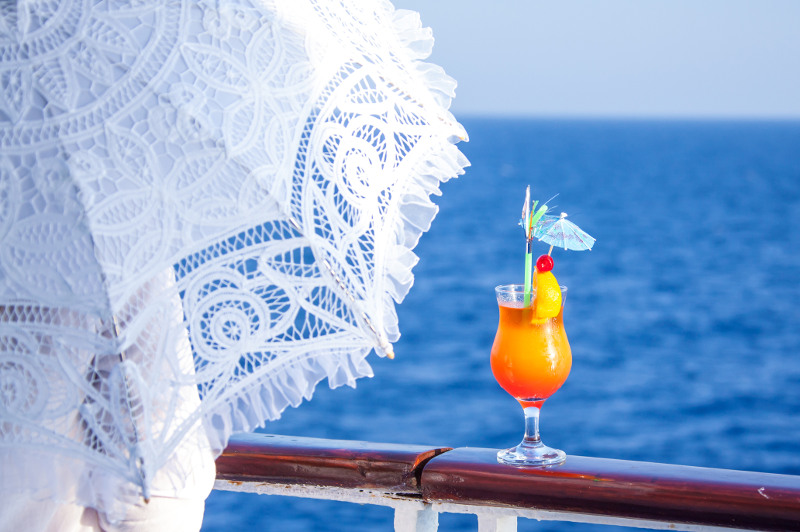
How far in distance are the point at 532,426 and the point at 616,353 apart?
61.2 feet

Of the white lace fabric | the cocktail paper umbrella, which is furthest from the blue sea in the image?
the white lace fabric

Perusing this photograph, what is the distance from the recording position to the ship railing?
1307 mm

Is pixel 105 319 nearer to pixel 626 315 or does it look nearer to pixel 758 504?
pixel 758 504

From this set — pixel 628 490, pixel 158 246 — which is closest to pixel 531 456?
pixel 628 490

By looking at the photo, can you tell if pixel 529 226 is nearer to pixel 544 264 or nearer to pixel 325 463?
pixel 544 264

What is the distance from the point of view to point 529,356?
1.58m

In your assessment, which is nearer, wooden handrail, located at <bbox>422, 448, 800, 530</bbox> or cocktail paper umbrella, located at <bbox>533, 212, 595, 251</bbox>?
wooden handrail, located at <bbox>422, 448, 800, 530</bbox>

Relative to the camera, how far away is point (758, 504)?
128 centimetres

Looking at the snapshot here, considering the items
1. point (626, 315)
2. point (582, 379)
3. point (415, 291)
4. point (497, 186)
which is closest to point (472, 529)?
point (582, 379)

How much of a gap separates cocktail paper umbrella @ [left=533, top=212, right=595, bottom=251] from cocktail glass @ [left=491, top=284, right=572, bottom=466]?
0.31 feet

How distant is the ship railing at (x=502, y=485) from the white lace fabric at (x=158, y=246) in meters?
0.36

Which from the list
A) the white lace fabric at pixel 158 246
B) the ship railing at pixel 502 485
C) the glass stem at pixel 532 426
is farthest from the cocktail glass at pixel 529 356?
the white lace fabric at pixel 158 246

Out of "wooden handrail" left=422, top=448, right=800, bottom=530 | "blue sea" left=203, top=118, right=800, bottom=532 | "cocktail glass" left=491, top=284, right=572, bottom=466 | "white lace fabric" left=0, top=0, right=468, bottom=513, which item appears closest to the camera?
"white lace fabric" left=0, top=0, right=468, bottom=513

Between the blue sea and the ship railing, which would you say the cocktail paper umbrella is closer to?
the blue sea
